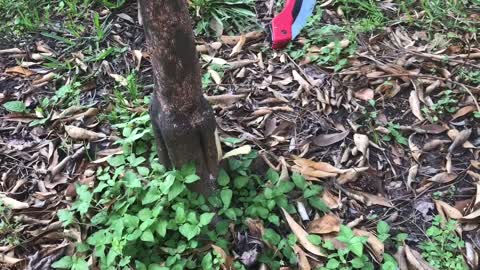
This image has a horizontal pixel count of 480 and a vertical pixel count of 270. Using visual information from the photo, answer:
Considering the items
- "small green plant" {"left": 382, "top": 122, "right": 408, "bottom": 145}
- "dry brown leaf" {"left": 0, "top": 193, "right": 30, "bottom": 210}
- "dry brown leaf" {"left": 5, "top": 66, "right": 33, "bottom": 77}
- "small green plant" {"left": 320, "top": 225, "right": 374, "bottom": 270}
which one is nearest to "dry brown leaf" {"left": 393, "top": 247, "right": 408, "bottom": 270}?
"small green plant" {"left": 320, "top": 225, "right": 374, "bottom": 270}

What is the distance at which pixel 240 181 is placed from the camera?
7.75 ft

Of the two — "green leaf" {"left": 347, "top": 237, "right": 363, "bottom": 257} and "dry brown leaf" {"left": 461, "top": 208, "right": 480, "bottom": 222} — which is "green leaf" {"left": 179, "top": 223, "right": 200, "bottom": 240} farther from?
"dry brown leaf" {"left": 461, "top": 208, "right": 480, "bottom": 222}

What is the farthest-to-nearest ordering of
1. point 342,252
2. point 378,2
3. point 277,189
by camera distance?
point 378,2, point 277,189, point 342,252

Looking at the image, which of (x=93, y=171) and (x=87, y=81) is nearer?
(x=93, y=171)

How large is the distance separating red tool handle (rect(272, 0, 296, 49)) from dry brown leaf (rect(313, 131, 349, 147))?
0.72m

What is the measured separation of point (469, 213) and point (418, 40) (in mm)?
1210

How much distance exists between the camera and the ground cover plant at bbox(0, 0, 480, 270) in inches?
87.5

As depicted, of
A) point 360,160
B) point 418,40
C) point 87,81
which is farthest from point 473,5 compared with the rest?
point 87,81

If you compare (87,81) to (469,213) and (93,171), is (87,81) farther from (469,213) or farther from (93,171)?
(469,213)

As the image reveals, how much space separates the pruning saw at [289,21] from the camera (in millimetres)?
3154

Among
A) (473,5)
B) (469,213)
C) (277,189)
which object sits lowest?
(469,213)

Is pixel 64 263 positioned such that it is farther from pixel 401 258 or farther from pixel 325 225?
pixel 401 258

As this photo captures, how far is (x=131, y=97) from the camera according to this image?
2.87 m

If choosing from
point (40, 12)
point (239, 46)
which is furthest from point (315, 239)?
point (40, 12)
